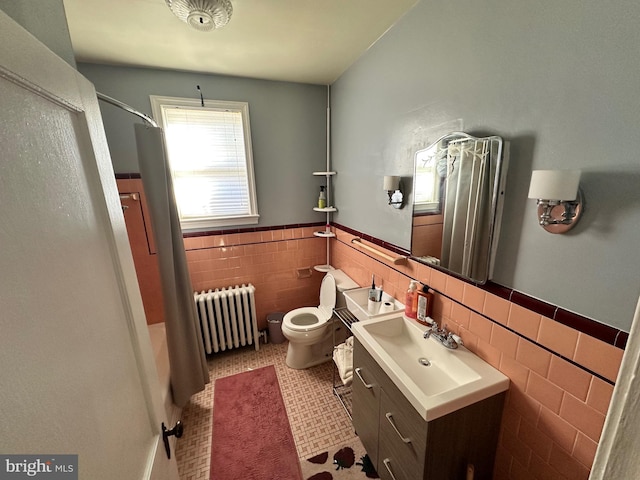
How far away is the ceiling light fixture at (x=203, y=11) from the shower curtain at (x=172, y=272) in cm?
60

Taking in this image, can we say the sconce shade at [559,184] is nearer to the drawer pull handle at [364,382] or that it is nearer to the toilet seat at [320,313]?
the drawer pull handle at [364,382]

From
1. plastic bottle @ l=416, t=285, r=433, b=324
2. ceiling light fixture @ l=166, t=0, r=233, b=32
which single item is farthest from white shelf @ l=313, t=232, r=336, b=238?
ceiling light fixture @ l=166, t=0, r=233, b=32

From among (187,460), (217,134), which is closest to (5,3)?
(217,134)

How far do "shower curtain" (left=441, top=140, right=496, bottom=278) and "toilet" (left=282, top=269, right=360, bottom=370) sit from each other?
1.05 m

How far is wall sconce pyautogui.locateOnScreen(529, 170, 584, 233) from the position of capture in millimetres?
763

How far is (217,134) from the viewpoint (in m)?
2.23

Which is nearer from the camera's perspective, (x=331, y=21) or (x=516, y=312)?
(x=516, y=312)

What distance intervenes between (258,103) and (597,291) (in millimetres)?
2443

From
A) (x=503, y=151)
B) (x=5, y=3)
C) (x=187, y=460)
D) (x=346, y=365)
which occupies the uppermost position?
(x=5, y=3)

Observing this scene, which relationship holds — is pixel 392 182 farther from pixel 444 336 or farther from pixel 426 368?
pixel 426 368

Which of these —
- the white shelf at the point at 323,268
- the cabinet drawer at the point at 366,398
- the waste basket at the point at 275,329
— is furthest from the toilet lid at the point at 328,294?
the cabinet drawer at the point at 366,398

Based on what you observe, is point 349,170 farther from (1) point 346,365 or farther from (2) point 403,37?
(1) point 346,365

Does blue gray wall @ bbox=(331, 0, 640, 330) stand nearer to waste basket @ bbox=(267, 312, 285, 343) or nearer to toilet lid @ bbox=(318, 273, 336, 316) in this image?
toilet lid @ bbox=(318, 273, 336, 316)

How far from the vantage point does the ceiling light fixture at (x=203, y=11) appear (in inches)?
47.7
